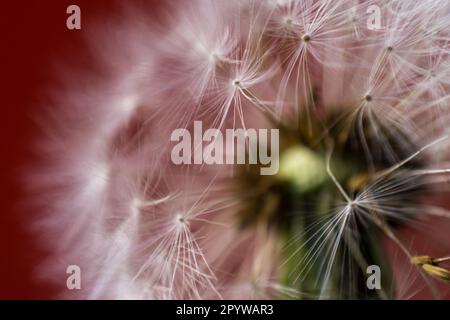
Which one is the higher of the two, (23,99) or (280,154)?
(23,99)

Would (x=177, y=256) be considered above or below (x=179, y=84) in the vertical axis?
below
